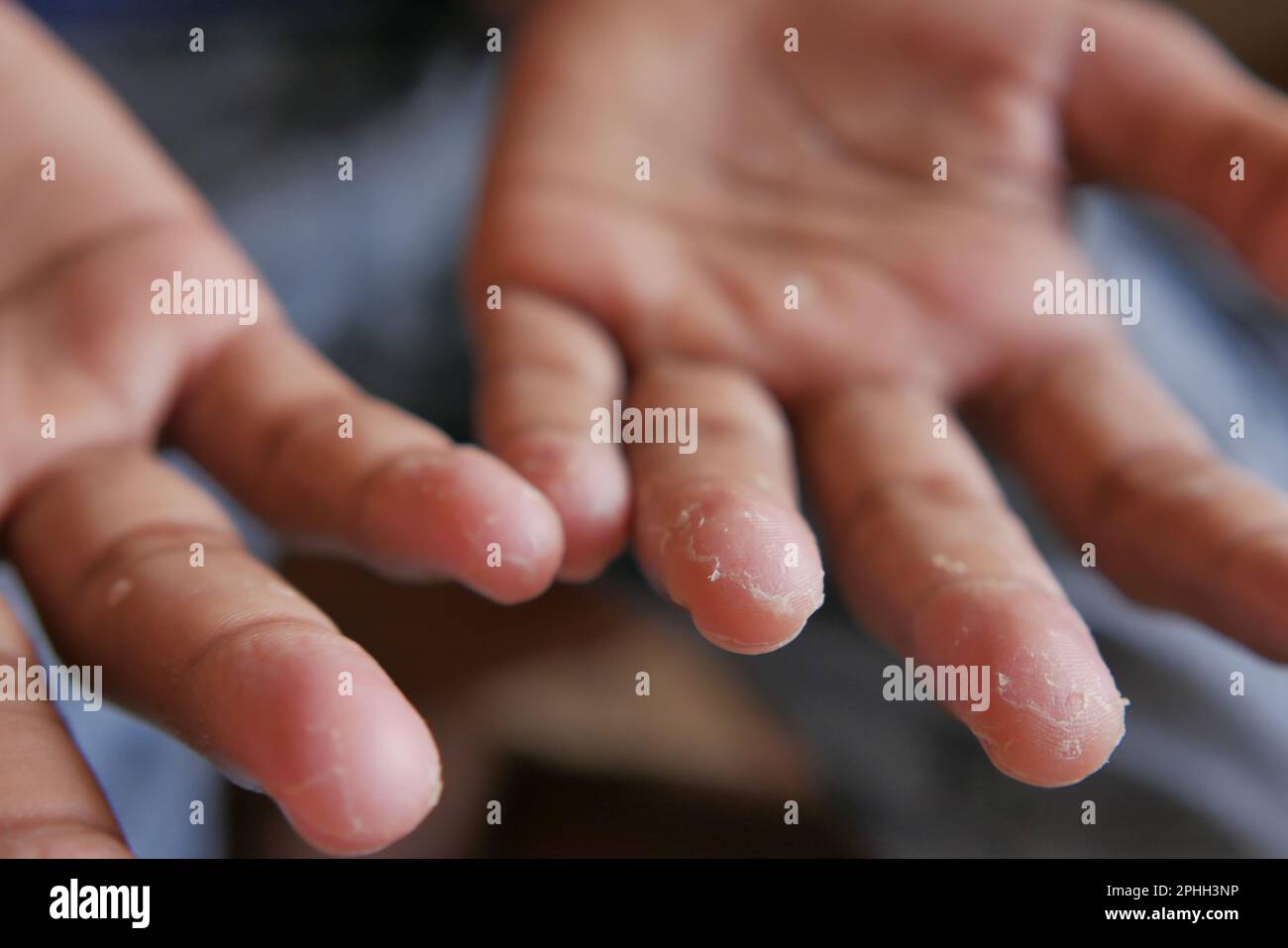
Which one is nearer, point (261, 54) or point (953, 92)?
point (953, 92)

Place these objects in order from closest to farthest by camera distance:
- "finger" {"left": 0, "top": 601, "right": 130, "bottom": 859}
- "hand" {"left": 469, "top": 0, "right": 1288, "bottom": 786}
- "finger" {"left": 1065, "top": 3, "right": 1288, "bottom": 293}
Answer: "finger" {"left": 0, "top": 601, "right": 130, "bottom": 859} → "hand" {"left": 469, "top": 0, "right": 1288, "bottom": 786} → "finger" {"left": 1065, "top": 3, "right": 1288, "bottom": 293}

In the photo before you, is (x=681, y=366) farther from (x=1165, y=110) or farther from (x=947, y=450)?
(x=1165, y=110)

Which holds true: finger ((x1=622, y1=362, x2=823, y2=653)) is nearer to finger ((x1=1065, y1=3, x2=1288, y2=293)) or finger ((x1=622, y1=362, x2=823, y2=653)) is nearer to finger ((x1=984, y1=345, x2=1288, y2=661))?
finger ((x1=984, y1=345, x2=1288, y2=661))

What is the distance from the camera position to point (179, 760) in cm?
65

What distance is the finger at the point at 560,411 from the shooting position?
1.61 ft

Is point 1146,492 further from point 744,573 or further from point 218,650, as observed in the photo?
point 218,650

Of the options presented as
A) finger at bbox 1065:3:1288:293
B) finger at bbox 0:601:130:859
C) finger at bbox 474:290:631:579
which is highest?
finger at bbox 1065:3:1288:293

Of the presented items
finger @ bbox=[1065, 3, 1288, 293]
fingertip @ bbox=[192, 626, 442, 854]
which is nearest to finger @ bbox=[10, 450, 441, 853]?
fingertip @ bbox=[192, 626, 442, 854]

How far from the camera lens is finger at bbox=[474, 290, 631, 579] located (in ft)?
1.61

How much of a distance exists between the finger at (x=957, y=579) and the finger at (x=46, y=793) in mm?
311

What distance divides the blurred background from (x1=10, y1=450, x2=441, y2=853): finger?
160 millimetres

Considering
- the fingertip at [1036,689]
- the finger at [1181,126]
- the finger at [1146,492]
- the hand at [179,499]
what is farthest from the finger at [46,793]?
the finger at [1181,126]

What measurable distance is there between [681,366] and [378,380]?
30 cm

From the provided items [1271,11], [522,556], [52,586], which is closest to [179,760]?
[52,586]
